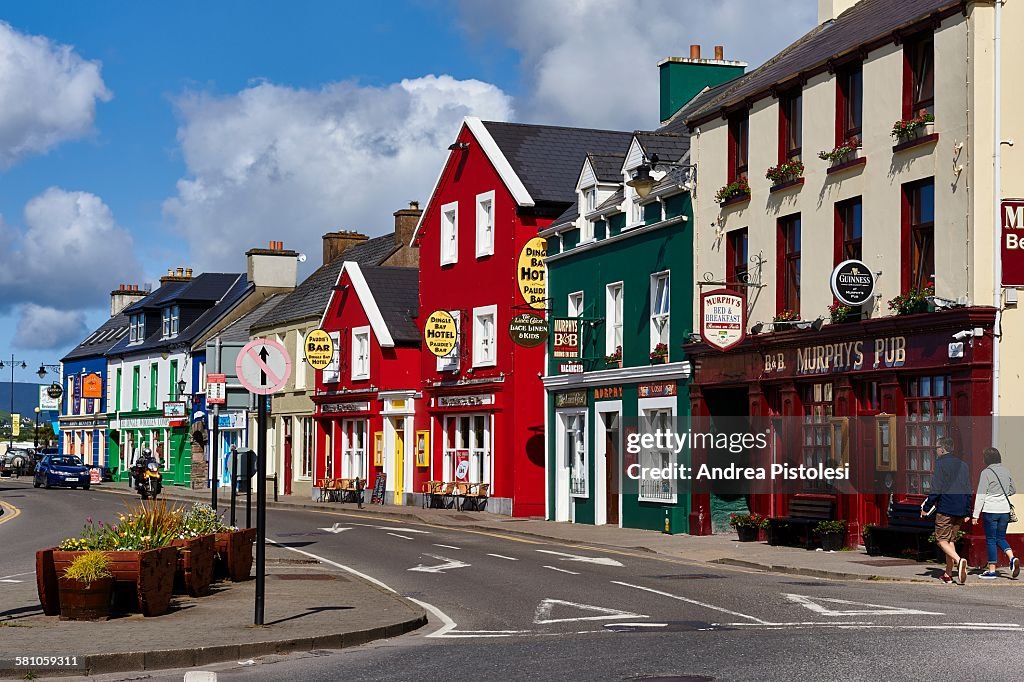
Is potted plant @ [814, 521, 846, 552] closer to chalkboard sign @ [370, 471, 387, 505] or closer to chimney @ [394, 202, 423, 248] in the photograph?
chalkboard sign @ [370, 471, 387, 505]

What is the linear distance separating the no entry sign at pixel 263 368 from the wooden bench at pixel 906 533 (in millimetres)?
11797

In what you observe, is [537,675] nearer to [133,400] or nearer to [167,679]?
[167,679]

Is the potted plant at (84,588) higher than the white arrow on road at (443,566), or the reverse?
the potted plant at (84,588)

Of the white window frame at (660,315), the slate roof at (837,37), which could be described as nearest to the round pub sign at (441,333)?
the white window frame at (660,315)

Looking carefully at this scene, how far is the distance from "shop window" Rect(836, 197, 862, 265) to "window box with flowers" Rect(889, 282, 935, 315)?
2.06 metres

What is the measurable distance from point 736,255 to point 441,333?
46.6 ft

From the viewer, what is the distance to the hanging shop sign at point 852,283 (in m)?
24.5

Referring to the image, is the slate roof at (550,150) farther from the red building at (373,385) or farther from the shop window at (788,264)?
the shop window at (788,264)

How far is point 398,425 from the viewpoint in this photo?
4825 centimetres

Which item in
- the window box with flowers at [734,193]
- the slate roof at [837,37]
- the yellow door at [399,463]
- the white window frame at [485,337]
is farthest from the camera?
the yellow door at [399,463]

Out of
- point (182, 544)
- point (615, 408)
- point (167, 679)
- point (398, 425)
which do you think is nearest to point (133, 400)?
point (398, 425)

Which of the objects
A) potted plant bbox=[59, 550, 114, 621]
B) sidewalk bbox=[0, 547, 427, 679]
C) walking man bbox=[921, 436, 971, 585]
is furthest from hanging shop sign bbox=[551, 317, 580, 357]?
potted plant bbox=[59, 550, 114, 621]

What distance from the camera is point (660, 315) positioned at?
32531mm

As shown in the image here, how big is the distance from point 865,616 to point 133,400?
64.0 m
